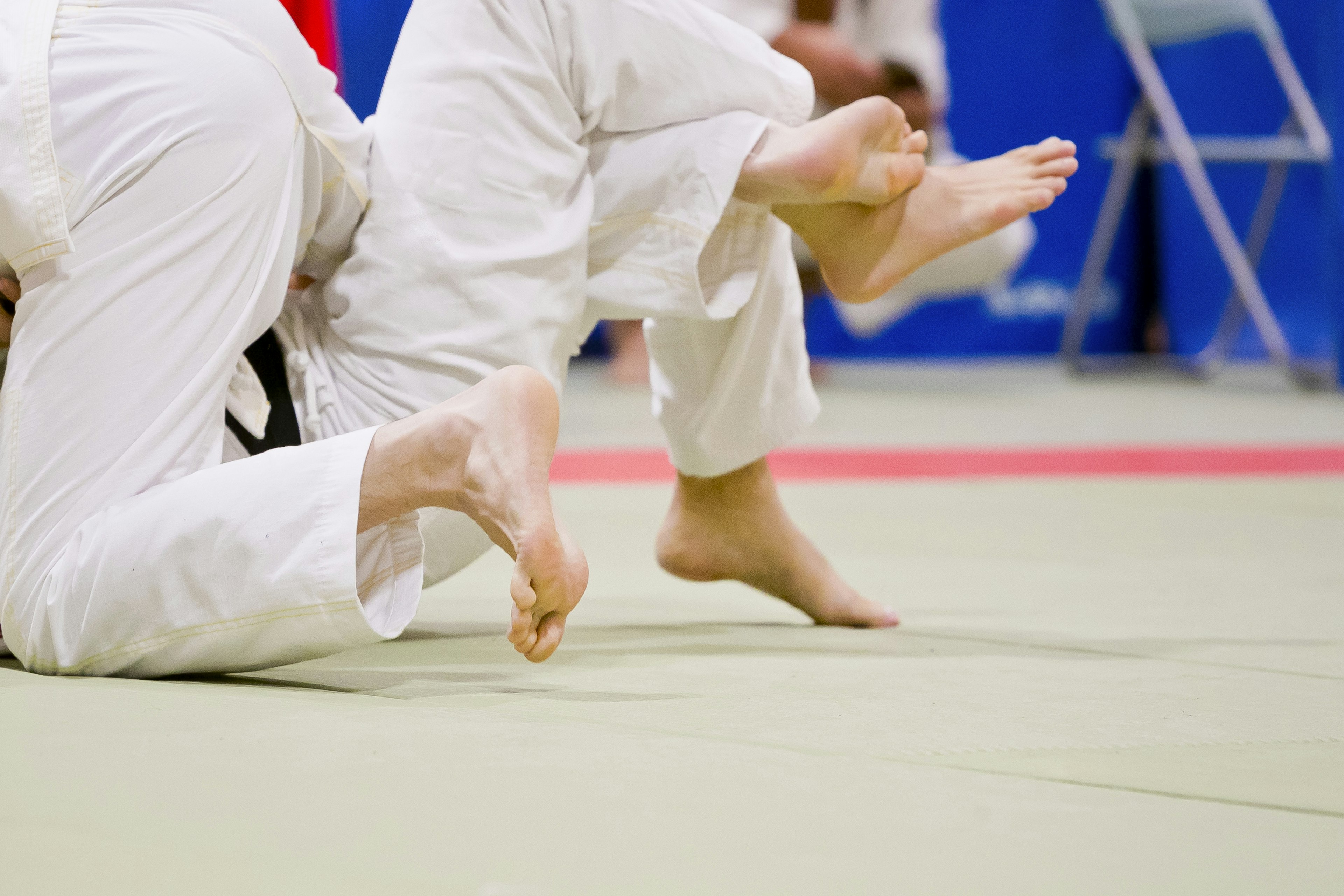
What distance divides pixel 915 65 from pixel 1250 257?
121cm

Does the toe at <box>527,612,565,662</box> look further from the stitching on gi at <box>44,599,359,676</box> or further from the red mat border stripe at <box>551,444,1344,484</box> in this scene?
the red mat border stripe at <box>551,444,1344,484</box>

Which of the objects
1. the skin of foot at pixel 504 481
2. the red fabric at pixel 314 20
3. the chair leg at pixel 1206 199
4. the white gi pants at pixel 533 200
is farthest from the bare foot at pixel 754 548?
the chair leg at pixel 1206 199

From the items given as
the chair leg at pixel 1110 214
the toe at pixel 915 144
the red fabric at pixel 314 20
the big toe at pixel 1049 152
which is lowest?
the chair leg at pixel 1110 214

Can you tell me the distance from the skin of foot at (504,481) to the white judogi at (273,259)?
3 cm

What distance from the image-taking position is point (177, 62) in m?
0.96

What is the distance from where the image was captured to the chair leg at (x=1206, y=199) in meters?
4.00

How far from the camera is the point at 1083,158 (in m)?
4.96

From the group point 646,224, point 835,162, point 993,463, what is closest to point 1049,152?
point 835,162

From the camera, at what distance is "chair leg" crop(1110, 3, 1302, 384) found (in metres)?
4.00

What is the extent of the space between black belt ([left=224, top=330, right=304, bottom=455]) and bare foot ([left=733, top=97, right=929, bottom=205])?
37 centimetres

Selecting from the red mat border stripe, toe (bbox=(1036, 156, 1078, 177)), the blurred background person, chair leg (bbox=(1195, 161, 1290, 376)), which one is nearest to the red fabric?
the red mat border stripe

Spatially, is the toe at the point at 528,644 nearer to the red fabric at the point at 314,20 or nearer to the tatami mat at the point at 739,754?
the tatami mat at the point at 739,754

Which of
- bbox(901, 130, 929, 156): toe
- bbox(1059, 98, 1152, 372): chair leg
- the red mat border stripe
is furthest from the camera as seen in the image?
bbox(1059, 98, 1152, 372): chair leg

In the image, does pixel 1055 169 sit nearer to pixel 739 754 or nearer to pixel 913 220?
pixel 913 220
